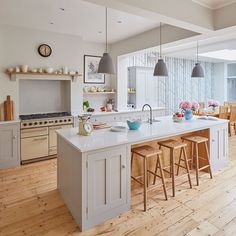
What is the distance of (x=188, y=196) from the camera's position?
9.21 ft

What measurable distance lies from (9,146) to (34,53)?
196 cm

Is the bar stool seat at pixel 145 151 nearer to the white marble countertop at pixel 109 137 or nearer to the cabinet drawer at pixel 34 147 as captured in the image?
the white marble countertop at pixel 109 137

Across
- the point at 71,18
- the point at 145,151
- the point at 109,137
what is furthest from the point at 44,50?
the point at 145,151

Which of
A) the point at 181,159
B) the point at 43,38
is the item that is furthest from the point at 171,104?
the point at 43,38

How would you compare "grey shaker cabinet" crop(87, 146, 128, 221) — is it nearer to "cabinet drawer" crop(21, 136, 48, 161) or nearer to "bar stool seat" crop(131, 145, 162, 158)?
"bar stool seat" crop(131, 145, 162, 158)

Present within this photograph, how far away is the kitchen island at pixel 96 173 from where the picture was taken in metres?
2.12

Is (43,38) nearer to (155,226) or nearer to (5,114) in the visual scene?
(5,114)

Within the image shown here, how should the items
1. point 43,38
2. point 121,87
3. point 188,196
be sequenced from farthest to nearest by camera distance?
point 121,87, point 43,38, point 188,196

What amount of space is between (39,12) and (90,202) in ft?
9.99

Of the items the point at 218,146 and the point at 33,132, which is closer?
the point at 218,146

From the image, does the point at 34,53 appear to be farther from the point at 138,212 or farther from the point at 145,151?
the point at 138,212

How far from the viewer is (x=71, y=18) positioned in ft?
11.9

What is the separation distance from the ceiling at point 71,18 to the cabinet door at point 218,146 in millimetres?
2304

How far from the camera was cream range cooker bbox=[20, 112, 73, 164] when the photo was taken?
13.1ft
